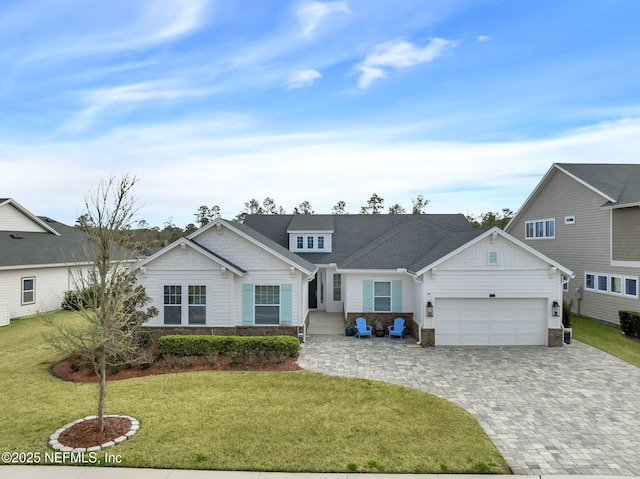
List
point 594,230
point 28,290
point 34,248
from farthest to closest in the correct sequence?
1. point 34,248
2. point 28,290
3. point 594,230

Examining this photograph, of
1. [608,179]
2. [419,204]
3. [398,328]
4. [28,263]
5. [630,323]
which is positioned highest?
[419,204]

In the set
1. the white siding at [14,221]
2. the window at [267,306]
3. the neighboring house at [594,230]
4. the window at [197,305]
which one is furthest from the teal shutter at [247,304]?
the white siding at [14,221]

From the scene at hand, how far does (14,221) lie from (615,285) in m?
36.5

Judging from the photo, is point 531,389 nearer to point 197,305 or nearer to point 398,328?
point 398,328

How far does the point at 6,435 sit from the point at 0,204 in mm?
21284

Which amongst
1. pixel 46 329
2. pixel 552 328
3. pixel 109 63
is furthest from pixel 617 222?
pixel 46 329

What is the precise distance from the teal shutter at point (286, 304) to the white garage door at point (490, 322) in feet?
20.6

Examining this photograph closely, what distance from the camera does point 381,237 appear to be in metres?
20.7

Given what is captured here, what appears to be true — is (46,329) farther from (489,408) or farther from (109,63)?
(489,408)

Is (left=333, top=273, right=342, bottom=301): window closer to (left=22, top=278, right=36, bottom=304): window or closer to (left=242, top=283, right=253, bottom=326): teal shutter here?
(left=242, top=283, right=253, bottom=326): teal shutter

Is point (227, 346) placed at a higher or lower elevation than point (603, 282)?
lower

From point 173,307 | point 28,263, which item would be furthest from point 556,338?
point 28,263

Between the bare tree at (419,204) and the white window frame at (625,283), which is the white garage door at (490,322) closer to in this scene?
the white window frame at (625,283)

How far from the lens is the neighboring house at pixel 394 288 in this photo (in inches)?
598
